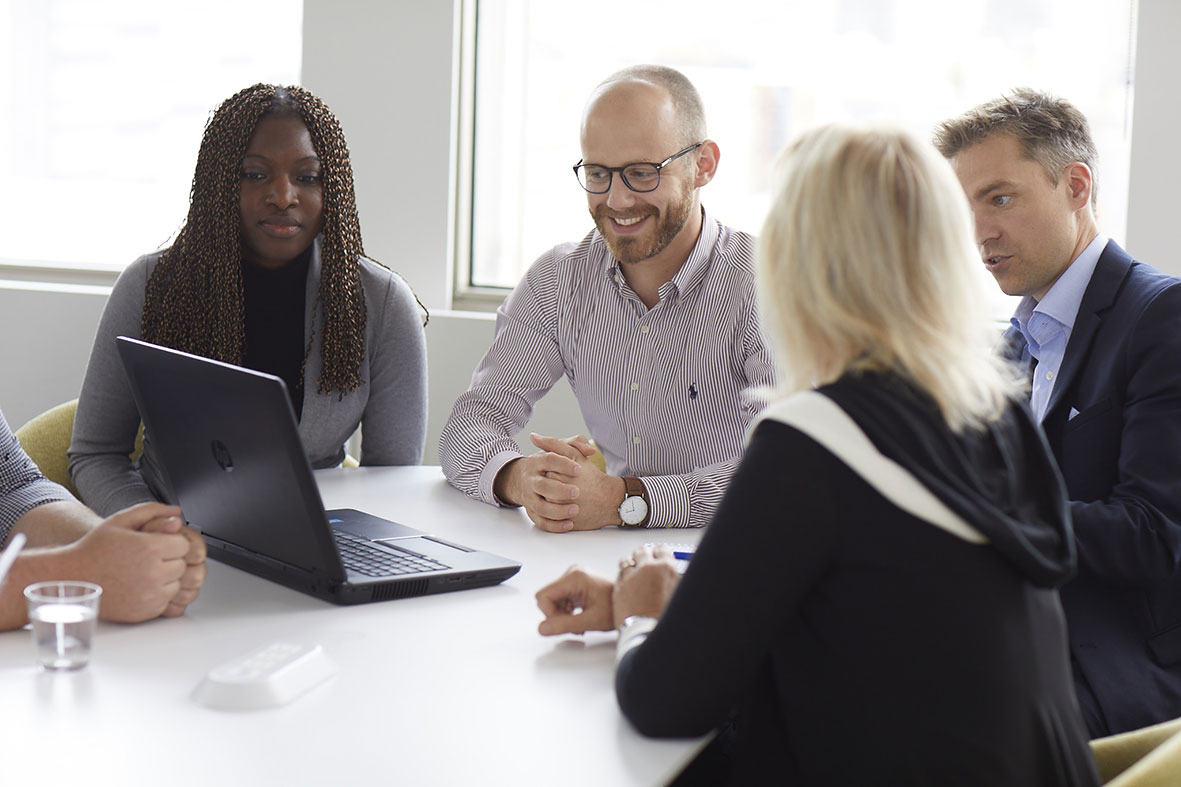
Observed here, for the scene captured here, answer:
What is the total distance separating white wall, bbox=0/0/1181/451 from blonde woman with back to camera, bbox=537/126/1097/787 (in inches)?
92.6

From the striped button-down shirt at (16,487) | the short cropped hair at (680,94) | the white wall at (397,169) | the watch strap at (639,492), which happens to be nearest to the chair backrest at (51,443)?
the striped button-down shirt at (16,487)

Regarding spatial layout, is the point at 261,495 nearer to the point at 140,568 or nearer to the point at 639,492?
the point at 140,568

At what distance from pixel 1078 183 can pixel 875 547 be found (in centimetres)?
116

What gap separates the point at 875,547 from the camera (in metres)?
1.05

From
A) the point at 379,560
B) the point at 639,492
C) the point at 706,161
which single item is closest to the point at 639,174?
the point at 706,161

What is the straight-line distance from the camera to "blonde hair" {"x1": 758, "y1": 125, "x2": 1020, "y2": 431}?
1099mm

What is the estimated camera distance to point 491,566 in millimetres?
1585

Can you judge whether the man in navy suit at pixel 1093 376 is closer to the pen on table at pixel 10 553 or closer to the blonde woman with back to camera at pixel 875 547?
the blonde woman with back to camera at pixel 875 547

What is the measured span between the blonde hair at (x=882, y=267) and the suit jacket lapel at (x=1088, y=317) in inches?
27.5

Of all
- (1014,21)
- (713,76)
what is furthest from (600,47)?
(1014,21)

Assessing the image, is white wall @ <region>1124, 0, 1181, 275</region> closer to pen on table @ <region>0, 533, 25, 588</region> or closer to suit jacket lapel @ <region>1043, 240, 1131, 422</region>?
suit jacket lapel @ <region>1043, 240, 1131, 422</region>

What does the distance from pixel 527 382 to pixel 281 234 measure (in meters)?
0.61

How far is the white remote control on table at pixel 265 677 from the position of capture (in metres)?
1.15

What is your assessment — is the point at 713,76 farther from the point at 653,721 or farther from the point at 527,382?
the point at 653,721
